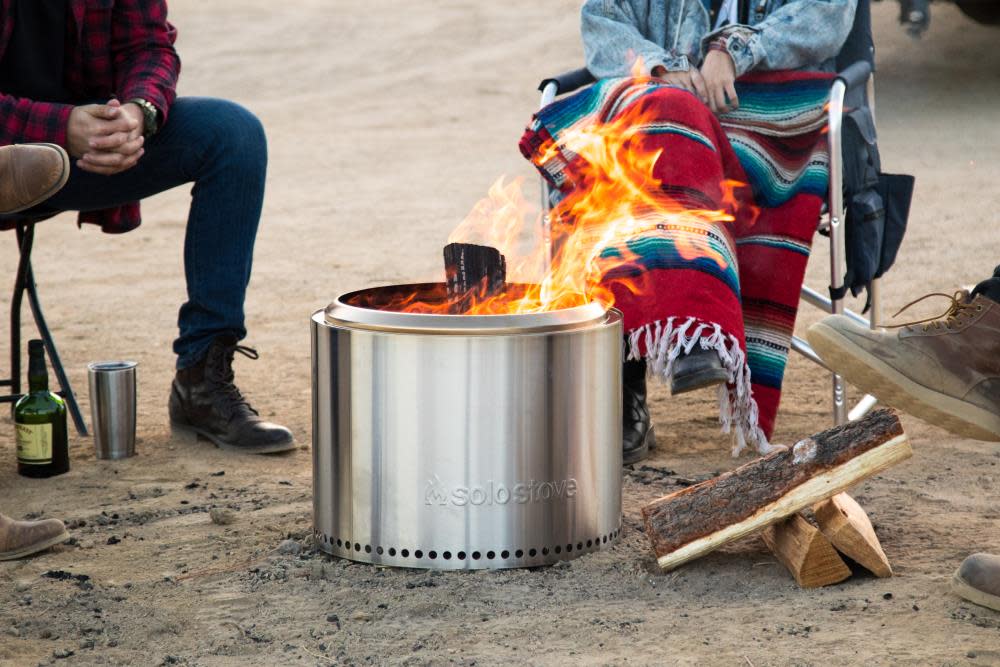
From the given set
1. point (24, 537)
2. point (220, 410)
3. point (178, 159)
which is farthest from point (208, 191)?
point (24, 537)

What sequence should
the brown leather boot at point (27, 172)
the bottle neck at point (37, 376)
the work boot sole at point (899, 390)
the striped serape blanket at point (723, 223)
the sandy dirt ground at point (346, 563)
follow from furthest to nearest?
the bottle neck at point (37, 376) → the striped serape blanket at point (723, 223) → the brown leather boot at point (27, 172) → the work boot sole at point (899, 390) → the sandy dirt ground at point (346, 563)

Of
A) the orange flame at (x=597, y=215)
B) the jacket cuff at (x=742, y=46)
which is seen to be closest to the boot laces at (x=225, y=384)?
the orange flame at (x=597, y=215)

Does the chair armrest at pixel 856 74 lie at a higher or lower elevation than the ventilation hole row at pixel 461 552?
higher

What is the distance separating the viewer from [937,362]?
2.49m

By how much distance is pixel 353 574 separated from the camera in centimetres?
243

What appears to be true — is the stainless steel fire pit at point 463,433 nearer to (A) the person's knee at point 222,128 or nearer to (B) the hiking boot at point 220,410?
(B) the hiking boot at point 220,410

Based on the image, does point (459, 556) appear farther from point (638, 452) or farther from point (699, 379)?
point (638, 452)

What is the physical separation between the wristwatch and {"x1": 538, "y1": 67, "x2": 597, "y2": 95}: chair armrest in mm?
1082

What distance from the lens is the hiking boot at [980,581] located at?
7.17ft

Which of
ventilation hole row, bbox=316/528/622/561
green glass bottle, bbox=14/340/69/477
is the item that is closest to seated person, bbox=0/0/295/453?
green glass bottle, bbox=14/340/69/477

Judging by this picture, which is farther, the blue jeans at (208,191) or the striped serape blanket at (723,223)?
the blue jeans at (208,191)

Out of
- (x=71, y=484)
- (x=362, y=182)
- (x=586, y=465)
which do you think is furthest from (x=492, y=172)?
(x=586, y=465)

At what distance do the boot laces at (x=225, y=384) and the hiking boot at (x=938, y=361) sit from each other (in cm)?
160

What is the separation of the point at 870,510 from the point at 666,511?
1.86 ft
